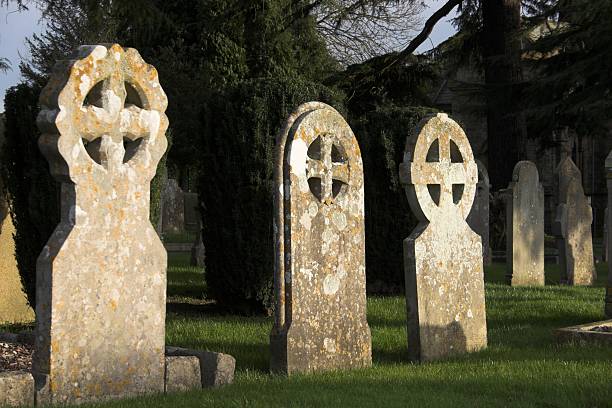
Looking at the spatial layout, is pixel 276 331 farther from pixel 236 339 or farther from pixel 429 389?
pixel 236 339

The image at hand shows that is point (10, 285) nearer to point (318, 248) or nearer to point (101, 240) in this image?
point (318, 248)

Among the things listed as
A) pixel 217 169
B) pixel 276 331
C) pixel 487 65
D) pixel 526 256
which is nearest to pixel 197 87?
pixel 487 65

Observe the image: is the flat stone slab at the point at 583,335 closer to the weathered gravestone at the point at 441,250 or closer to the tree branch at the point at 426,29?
the weathered gravestone at the point at 441,250

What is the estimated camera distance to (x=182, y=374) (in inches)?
254

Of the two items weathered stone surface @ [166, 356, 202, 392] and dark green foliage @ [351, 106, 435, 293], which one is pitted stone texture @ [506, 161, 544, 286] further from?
weathered stone surface @ [166, 356, 202, 392]

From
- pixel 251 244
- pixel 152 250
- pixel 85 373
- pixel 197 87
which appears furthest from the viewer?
pixel 197 87

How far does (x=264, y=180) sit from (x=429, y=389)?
5.42 metres

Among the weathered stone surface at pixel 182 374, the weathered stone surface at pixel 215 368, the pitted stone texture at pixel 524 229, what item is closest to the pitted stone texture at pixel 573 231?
the pitted stone texture at pixel 524 229

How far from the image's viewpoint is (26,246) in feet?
34.3

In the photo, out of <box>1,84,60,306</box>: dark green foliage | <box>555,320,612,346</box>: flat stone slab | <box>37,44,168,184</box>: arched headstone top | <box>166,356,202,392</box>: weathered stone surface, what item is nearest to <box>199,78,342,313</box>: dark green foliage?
<box>1,84,60,306</box>: dark green foliage

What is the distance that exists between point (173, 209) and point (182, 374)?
28.0 metres

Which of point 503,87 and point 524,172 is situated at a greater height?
point 503,87

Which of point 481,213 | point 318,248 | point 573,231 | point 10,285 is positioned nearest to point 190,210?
point 481,213

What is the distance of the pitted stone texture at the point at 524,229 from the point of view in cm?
1565
